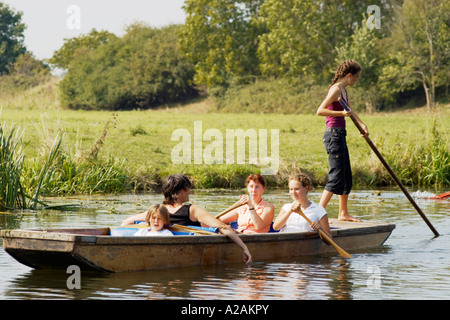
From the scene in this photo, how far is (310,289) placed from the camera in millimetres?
7430

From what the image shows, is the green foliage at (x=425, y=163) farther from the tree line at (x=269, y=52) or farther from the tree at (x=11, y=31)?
the tree at (x=11, y=31)

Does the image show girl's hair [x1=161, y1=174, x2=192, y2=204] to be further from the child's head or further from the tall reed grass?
the tall reed grass

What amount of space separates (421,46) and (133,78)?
1974 cm

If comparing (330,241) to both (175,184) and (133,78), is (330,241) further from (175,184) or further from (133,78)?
(133,78)

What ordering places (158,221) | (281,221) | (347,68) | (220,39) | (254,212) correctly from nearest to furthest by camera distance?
(158,221) < (254,212) < (281,221) < (347,68) < (220,39)

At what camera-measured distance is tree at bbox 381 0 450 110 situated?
41.2 m

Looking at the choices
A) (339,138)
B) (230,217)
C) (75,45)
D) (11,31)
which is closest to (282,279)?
(230,217)

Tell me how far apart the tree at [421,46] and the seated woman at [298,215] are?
3304cm

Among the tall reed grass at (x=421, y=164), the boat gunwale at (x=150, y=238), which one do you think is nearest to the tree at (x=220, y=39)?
the tall reed grass at (x=421, y=164)

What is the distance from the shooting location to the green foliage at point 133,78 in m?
53.3

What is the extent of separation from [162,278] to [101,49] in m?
49.7

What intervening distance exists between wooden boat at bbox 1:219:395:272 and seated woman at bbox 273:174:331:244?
0.15 m

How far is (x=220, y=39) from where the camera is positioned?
171ft

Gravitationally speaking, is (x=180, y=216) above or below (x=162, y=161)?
below
